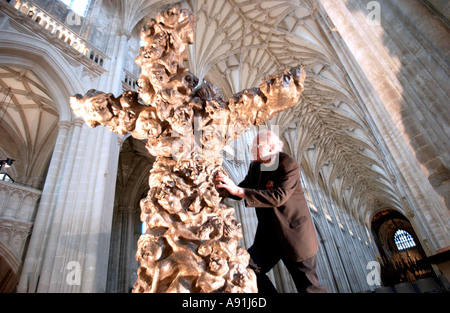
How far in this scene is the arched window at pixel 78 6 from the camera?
25.4 feet

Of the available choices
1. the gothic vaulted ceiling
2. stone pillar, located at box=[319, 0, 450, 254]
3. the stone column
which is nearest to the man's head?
stone pillar, located at box=[319, 0, 450, 254]

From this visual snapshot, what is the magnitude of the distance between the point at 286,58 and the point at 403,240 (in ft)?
127

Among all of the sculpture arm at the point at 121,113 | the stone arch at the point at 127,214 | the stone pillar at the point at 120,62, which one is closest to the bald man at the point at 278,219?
the sculpture arm at the point at 121,113

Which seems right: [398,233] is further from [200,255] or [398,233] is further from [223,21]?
[200,255]

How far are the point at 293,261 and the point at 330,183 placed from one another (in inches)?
937

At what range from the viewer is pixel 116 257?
1105 centimetres

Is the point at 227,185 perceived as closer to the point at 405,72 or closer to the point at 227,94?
the point at 405,72

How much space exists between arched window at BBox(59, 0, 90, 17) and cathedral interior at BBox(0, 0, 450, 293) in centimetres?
4

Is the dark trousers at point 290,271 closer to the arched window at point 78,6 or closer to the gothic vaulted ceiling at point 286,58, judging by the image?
the gothic vaulted ceiling at point 286,58

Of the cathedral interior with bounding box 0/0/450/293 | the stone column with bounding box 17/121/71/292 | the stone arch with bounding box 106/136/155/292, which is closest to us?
the cathedral interior with bounding box 0/0/450/293

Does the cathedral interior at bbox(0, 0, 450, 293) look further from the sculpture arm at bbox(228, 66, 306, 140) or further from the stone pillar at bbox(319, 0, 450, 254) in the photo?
the sculpture arm at bbox(228, 66, 306, 140)

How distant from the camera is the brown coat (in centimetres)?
107

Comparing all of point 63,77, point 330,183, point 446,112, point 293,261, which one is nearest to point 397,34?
point 446,112

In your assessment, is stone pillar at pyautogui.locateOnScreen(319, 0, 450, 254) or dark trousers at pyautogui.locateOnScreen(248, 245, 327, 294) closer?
dark trousers at pyautogui.locateOnScreen(248, 245, 327, 294)
